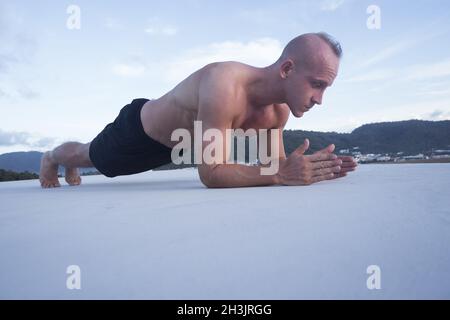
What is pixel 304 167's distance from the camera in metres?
1.49

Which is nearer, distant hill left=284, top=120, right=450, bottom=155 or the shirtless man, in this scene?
the shirtless man

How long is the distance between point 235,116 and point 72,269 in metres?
1.29

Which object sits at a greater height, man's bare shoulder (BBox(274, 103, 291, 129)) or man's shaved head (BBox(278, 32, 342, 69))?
man's shaved head (BBox(278, 32, 342, 69))

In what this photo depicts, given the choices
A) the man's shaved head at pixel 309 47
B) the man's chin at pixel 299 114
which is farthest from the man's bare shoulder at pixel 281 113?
the man's shaved head at pixel 309 47

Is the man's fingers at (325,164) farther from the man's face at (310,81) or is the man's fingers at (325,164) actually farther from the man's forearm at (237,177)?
the man's face at (310,81)

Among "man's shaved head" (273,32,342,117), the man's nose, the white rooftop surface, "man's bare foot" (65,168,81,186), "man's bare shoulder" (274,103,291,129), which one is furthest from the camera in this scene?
"man's bare foot" (65,168,81,186)

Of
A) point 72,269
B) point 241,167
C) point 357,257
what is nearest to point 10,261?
point 72,269

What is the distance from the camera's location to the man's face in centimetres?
159

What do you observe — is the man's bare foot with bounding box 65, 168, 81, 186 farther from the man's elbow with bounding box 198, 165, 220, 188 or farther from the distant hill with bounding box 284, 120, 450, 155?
the distant hill with bounding box 284, 120, 450, 155

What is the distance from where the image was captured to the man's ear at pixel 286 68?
1639 mm

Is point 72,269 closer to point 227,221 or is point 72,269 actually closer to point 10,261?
point 10,261

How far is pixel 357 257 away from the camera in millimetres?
482

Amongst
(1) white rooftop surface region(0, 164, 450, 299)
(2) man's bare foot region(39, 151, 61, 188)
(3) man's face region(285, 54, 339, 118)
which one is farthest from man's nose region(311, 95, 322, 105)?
(2) man's bare foot region(39, 151, 61, 188)
